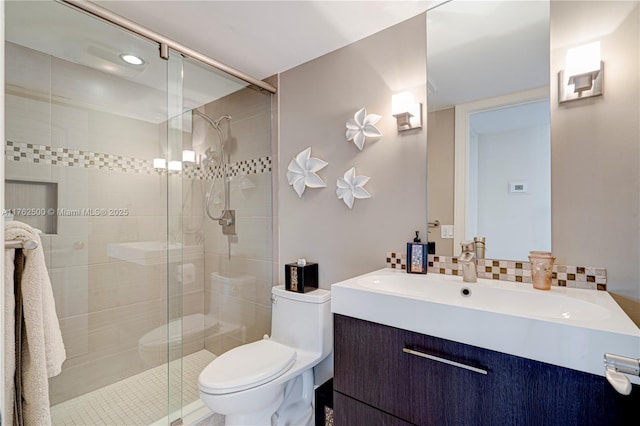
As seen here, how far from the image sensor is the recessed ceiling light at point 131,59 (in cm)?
179

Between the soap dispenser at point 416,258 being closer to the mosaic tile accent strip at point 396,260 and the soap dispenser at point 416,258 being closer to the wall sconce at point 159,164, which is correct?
the mosaic tile accent strip at point 396,260

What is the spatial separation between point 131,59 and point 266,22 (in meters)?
0.83

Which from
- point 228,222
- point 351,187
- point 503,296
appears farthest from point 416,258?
point 228,222

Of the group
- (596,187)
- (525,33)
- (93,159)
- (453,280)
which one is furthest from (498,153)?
(93,159)

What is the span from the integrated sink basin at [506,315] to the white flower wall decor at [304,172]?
2.46 ft

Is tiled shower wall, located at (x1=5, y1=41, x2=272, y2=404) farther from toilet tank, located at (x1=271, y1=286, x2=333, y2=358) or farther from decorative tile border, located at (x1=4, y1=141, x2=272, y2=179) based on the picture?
toilet tank, located at (x1=271, y1=286, x2=333, y2=358)

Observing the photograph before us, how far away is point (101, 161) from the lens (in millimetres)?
1895

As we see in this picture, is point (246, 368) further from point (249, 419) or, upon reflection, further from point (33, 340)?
point (33, 340)

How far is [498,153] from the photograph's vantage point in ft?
4.79

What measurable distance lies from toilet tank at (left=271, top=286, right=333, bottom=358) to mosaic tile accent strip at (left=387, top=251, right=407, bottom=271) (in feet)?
1.32

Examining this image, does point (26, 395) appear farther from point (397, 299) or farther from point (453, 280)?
point (453, 280)

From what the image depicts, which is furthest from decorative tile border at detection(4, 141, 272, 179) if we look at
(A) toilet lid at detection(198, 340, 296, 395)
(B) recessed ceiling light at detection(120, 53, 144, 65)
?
(A) toilet lid at detection(198, 340, 296, 395)

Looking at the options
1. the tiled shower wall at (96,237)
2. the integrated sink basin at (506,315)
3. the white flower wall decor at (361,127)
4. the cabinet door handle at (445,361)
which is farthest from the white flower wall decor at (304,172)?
the cabinet door handle at (445,361)

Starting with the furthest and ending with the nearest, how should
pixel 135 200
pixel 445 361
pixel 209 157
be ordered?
pixel 209 157 < pixel 135 200 < pixel 445 361
